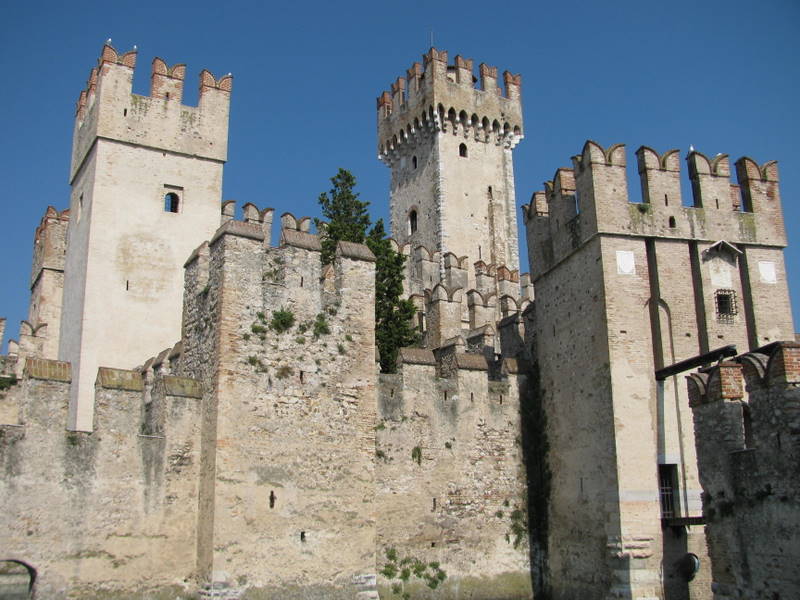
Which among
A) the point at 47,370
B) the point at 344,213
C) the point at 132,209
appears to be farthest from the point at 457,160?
the point at 47,370

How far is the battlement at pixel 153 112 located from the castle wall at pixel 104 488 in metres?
11.4

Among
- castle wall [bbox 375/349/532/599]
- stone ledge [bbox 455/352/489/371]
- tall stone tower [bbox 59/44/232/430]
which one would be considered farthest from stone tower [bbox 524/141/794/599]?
tall stone tower [bbox 59/44/232/430]

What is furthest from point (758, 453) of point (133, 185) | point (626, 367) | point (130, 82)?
point (130, 82)

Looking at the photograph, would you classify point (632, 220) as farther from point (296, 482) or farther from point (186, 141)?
point (186, 141)

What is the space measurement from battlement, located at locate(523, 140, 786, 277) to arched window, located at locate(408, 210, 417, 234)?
2786 cm

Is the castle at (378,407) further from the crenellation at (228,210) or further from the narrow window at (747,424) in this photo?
the crenellation at (228,210)

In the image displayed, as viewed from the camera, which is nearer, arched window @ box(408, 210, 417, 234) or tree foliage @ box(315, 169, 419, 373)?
tree foliage @ box(315, 169, 419, 373)

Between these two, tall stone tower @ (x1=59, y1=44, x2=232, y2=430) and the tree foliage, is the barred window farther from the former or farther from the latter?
tall stone tower @ (x1=59, y1=44, x2=232, y2=430)

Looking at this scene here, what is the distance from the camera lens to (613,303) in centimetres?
2139

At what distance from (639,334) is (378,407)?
663 centimetres

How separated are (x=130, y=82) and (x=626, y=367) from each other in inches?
709

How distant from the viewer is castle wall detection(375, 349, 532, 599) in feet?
71.4

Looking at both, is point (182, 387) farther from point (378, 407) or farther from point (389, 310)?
point (389, 310)

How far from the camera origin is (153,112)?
28344 mm
